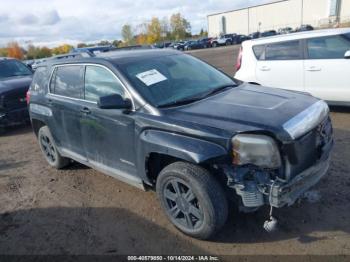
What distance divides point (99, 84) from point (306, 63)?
4.51m

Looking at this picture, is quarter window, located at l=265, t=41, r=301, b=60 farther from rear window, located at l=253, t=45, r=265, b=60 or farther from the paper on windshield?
the paper on windshield

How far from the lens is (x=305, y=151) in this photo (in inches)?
118

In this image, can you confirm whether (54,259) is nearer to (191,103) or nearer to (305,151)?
(191,103)

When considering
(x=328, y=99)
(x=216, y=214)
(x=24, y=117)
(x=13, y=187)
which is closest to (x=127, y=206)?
(x=216, y=214)

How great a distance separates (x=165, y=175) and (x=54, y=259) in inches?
54.9

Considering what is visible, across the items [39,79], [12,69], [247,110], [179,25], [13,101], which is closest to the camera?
[247,110]

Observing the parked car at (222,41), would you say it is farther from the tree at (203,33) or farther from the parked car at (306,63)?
the tree at (203,33)

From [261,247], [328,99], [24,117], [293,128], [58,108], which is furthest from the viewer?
[24,117]

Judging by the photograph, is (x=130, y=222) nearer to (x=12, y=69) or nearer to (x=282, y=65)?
(x=282, y=65)

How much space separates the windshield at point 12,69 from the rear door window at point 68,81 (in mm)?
5714

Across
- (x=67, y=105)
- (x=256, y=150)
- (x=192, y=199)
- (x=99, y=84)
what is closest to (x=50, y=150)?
(x=67, y=105)

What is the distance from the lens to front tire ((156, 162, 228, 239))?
2.93m

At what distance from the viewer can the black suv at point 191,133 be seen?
110 inches

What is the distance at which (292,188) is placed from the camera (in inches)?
110
